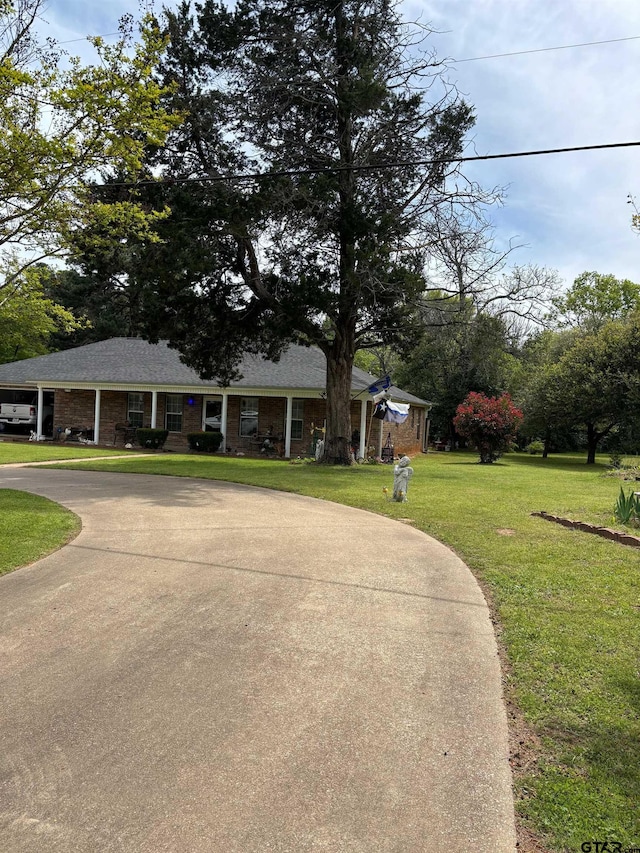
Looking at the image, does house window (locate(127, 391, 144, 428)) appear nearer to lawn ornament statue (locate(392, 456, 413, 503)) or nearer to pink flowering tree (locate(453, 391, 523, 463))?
pink flowering tree (locate(453, 391, 523, 463))

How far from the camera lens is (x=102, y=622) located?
5012mm

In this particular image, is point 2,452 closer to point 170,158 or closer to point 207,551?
point 170,158

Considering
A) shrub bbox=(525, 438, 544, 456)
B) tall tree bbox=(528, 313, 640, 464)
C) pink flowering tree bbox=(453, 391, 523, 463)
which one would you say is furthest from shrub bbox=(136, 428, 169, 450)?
shrub bbox=(525, 438, 544, 456)

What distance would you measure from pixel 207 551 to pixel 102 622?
2.59 meters

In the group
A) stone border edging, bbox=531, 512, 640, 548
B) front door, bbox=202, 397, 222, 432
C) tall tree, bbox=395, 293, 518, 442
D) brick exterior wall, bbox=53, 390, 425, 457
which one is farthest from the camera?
tall tree, bbox=395, 293, 518, 442

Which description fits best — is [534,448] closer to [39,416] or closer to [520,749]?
[39,416]

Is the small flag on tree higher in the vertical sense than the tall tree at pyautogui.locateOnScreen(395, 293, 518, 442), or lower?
lower

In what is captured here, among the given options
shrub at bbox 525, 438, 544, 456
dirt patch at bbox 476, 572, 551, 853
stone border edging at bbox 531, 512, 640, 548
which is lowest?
dirt patch at bbox 476, 572, 551, 853

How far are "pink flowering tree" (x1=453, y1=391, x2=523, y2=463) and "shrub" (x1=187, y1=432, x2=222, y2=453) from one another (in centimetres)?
1008

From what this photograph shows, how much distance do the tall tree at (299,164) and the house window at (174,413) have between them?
28.9 feet

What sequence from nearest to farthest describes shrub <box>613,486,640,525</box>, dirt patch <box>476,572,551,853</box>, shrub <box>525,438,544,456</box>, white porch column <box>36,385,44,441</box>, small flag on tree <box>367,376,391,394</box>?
dirt patch <box>476,572,551,853</box>
shrub <box>613,486,640,525</box>
small flag on tree <box>367,376,391,394</box>
white porch column <box>36,385,44,441</box>
shrub <box>525,438,544,456</box>

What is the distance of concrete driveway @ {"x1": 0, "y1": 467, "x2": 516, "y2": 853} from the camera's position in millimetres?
2621

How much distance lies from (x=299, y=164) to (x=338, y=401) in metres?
6.99

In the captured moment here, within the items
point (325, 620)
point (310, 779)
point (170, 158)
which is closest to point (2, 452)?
point (170, 158)
